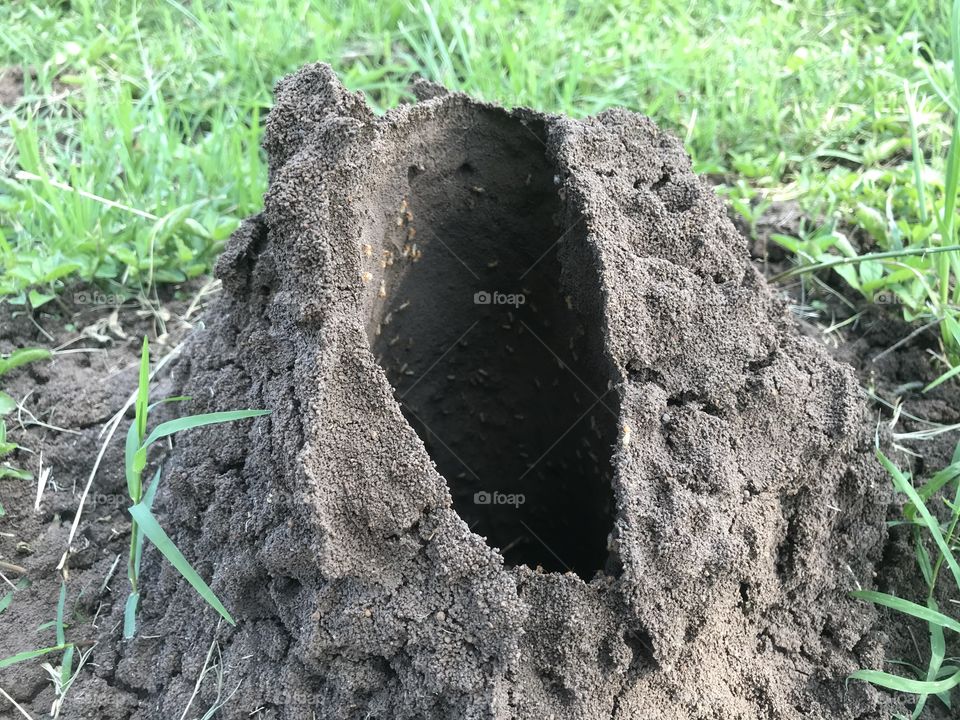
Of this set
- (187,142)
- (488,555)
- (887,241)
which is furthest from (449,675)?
(187,142)

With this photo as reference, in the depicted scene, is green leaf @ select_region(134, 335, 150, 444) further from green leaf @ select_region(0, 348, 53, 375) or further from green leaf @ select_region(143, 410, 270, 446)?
green leaf @ select_region(0, 348, 53, 375)

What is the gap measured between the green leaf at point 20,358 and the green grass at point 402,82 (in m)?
0.40

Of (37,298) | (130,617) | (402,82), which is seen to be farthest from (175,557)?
(402,82)

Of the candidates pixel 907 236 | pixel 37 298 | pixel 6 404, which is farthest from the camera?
pixel 907 236

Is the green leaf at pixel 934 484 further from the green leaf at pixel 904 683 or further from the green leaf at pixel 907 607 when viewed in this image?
the green leaf at pixel 904 683

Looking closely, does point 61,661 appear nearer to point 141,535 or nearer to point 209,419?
point 141,535

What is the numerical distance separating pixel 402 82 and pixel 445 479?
81.4 inches

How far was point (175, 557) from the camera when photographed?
1.48 metres

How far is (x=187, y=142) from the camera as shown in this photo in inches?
125

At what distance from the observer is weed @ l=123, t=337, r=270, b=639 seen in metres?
1.48

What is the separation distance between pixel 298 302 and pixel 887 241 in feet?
5.88

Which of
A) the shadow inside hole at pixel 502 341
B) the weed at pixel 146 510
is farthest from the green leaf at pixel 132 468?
the shadow inside hole at pixel 502 341

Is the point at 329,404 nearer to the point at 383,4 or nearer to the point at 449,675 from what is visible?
the point at 449,675

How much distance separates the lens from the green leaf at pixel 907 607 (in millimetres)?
1660
